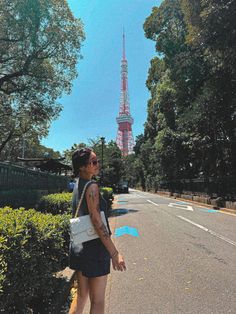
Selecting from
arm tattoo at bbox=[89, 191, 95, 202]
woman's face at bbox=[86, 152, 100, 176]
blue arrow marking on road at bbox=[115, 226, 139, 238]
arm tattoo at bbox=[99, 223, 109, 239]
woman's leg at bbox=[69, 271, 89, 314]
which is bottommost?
blue arrow marking on road at bbox=[115, 226, 139, 238]

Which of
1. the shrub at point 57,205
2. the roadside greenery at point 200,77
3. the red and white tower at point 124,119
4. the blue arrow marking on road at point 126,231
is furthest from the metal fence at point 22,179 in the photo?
the red and white tower at point 124,119

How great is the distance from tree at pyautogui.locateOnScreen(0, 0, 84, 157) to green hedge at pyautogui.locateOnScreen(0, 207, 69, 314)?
1612 centimetres

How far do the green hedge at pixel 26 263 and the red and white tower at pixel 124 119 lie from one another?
115326mm

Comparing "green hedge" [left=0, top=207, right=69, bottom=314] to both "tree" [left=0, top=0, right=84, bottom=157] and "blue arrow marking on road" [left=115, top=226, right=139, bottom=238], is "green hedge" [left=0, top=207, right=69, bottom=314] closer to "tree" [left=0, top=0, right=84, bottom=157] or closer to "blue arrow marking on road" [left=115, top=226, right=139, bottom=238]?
"blue arrow marking on road" [left=115, top=226, right=139, bottom=238]

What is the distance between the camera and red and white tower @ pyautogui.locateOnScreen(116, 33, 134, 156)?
117700mm

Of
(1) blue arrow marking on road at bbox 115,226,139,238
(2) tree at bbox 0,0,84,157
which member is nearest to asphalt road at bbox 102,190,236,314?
(1) blue arrow marking on road at bbox 115,226,139,238

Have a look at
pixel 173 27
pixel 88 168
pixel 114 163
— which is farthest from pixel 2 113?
pixel 114 163

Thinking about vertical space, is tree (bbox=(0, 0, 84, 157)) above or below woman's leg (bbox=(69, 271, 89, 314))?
above

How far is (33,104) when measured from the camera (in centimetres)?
2317

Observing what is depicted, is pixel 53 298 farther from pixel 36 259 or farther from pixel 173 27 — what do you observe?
pixel 173 27

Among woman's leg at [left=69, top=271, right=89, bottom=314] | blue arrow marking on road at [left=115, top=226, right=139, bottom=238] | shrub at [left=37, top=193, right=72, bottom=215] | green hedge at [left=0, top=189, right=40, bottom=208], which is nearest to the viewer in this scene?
woman's leg at [left=69, top=271, right=89, bottom=314]

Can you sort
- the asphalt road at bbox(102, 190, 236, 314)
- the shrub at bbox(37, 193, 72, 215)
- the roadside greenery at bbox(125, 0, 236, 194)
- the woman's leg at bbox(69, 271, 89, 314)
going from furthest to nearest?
the roadside greenery at bbox(125, 0, 236, 194) < the shrub at bbox(37, 193, 72, 215) < the asphalt road at bbox(102, 190, 236, 314) < the woman's leg at bbox(69, 271, 89, 314)

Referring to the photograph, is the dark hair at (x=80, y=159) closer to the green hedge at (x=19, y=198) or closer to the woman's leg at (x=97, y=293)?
the woman's leg at (x=97, y=293)

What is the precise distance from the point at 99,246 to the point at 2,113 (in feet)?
82.5
